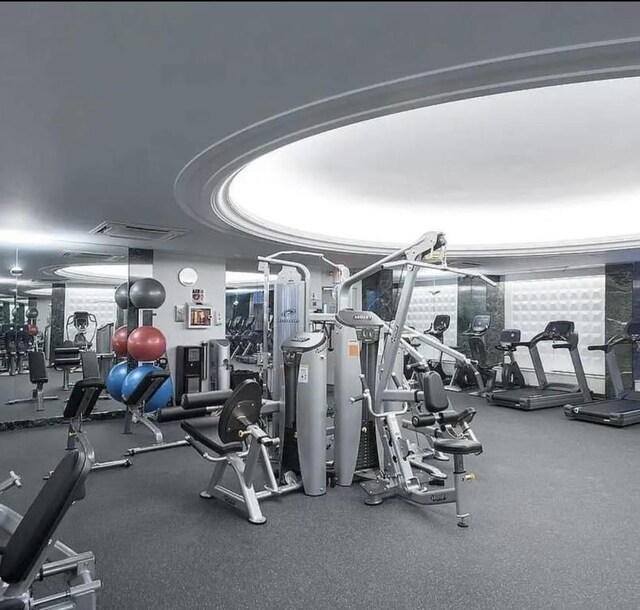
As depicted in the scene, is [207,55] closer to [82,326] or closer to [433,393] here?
[433,393]

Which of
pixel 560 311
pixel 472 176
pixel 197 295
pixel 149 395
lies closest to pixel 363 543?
pixel 149 395

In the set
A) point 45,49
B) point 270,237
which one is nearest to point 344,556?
point 45,49

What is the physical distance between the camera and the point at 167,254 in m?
6.46

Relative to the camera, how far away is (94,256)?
619cm

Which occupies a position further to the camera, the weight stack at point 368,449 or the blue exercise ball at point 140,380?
the blue exercise ball at point 140,380

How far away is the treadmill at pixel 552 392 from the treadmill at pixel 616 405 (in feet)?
1.29

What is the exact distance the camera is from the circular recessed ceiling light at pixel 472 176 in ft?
9.73

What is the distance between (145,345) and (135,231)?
4.38 feet

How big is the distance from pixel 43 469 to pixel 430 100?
13.7ft

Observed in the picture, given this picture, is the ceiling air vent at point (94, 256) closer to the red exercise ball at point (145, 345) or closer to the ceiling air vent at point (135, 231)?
the ceiling air vent at point (135, 231)

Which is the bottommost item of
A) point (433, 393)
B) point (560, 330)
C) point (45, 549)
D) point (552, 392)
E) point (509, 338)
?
point (552, 392)

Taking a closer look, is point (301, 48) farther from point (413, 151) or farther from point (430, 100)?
point (413, 151)

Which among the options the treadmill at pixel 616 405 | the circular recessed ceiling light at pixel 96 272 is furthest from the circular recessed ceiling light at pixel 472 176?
the circular recessed ceiling light at pixel 96 272

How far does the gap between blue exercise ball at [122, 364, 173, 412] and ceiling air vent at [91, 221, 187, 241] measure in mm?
1368
